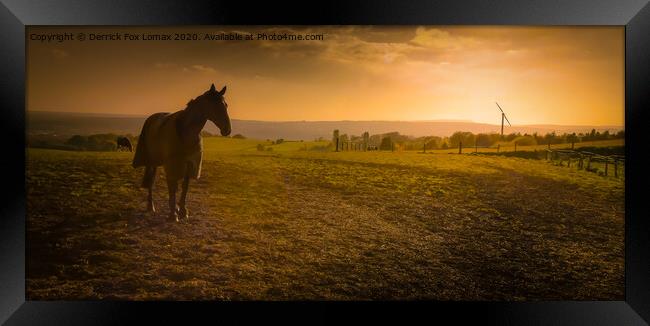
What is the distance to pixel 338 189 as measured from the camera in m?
4.13

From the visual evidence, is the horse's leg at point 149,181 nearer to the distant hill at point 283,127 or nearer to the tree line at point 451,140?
the distant hill at point 283,127

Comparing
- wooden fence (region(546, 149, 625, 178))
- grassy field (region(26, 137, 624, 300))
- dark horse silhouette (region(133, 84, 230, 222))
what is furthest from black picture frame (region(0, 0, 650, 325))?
dark horse silhouette (region(133, 84, 230, 222))

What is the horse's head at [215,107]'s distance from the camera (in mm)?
3885

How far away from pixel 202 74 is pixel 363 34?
60.7 inches

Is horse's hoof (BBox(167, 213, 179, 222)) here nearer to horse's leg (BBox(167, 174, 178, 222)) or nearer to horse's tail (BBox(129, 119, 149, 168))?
Result: horse's leg (BBox(167, 174, 178, 222))

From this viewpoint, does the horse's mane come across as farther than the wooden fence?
No

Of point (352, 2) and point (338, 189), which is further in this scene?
point (338, 189)

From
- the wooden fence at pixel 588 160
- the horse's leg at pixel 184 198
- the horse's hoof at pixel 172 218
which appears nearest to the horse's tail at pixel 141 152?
the horse's leg at pixel 184 198

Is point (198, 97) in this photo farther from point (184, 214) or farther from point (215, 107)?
point (184, 214)

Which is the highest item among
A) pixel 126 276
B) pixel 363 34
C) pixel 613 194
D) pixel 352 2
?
pixel 352 2

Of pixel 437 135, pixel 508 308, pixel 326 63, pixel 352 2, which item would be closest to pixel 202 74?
pixel 326 63

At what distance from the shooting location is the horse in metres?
3.96

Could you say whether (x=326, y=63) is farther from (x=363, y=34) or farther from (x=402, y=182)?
(x=402, y=182)

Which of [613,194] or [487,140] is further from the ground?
[487,140]
